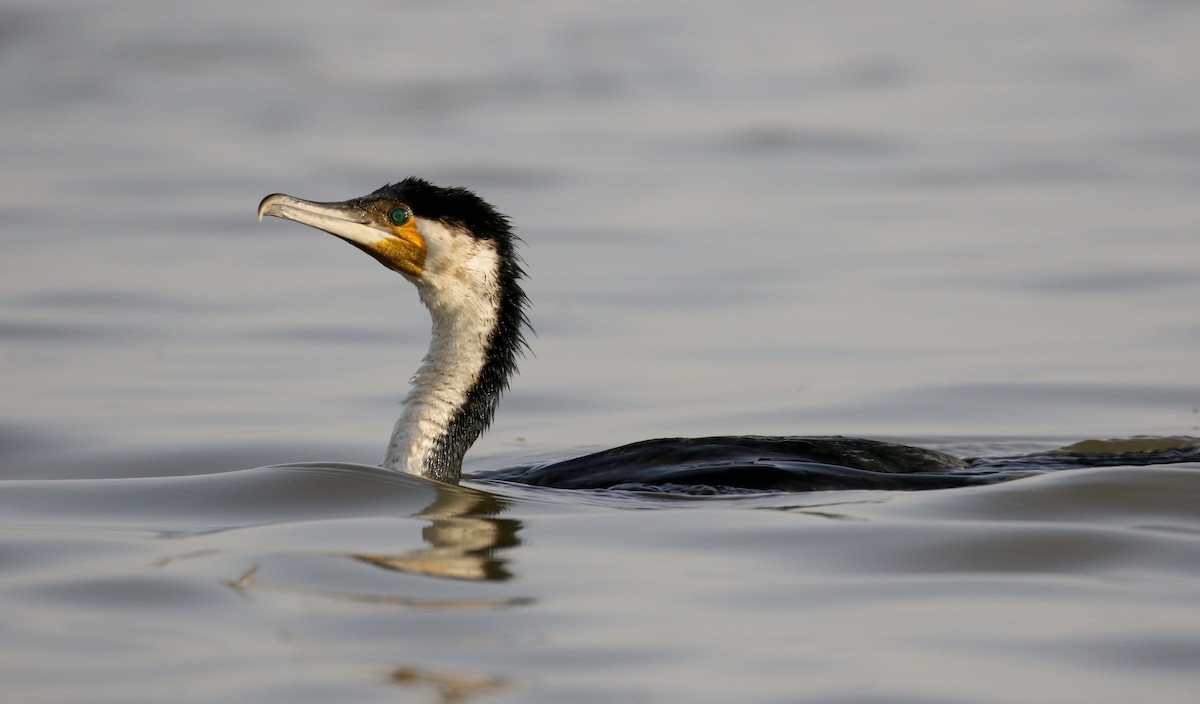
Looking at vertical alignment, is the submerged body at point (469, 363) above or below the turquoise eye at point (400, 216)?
below

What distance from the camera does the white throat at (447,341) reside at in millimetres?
6695

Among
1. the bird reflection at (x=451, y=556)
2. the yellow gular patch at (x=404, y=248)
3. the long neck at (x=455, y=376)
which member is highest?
the yellow gular patch at (x=404, y=248)

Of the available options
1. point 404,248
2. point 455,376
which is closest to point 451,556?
point 455,376

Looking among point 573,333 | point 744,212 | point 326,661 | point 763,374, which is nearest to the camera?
point 326,661

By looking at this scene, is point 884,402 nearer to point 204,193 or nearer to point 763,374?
point 763,374

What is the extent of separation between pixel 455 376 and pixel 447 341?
5.4 inches

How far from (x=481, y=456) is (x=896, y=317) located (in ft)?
11.4

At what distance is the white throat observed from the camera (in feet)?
22.0

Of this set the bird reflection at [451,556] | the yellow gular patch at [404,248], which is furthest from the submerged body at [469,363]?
the bird reflection at [451,556]

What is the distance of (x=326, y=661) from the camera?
14.4 feet

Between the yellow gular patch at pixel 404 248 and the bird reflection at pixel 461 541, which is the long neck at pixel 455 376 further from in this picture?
the bird reflection at pixel 461 541

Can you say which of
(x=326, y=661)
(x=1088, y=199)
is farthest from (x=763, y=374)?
(x=1088, y=199)

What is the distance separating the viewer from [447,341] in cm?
681

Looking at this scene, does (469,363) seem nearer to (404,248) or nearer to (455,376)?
(455,376)
